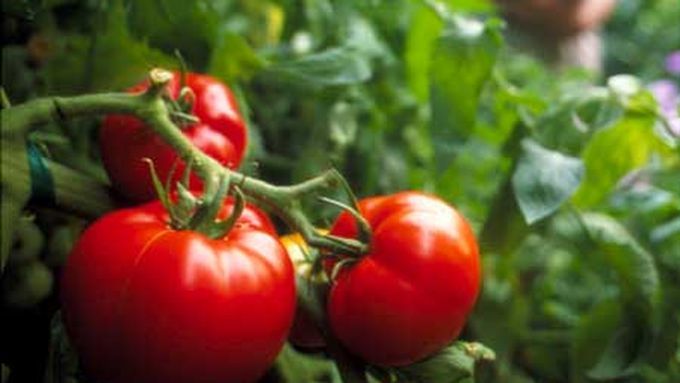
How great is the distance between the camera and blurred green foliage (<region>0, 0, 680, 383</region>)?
749mm

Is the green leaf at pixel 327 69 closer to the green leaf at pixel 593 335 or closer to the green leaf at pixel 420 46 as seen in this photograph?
the green leaf at pixel 420 46

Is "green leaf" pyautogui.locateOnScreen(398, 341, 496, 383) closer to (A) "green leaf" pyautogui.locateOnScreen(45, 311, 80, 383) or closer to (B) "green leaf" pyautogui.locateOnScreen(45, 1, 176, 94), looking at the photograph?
(A) "green leaf" pyautogui.locateOnScreen(45, 311, 80, 383)

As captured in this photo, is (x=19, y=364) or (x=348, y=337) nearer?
(x=348, y=337)

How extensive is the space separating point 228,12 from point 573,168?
2.10 feet

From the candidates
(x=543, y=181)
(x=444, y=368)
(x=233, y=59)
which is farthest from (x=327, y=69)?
(x=444, y=368)

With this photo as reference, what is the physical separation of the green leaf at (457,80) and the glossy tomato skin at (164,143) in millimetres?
203

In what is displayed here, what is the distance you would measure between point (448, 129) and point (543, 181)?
111mm

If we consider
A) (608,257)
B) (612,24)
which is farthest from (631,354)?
(612,24)

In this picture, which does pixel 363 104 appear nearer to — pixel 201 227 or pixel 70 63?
pixel 70 63

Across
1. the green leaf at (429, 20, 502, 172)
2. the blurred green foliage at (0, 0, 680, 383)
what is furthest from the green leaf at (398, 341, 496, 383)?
the green leaf at (429, 20, 502, 172)

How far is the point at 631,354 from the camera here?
Result: 2.51 feet

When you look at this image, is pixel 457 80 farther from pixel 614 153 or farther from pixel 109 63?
pixel 109 63

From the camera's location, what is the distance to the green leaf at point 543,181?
2.14 ft

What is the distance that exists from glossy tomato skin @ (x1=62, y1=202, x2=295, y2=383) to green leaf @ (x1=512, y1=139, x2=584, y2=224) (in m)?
0.22
